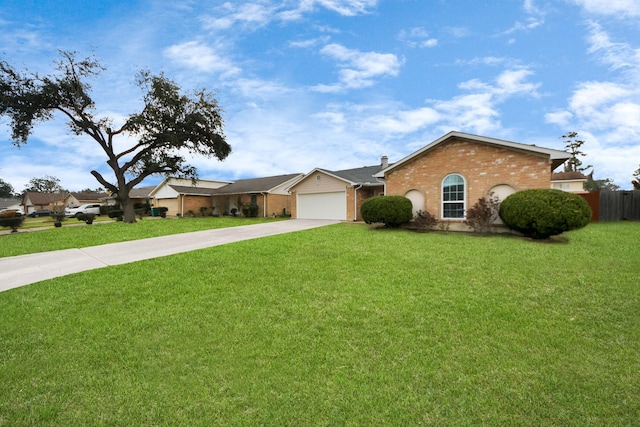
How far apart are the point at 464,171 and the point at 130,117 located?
2204 cm

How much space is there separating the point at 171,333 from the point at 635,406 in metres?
5.03

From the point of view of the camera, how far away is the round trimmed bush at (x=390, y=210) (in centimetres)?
1377

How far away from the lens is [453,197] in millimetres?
13922

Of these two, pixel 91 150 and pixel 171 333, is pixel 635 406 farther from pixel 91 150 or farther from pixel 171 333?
pixel 91 150

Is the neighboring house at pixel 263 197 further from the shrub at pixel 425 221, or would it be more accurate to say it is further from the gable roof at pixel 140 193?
the shrub at pixel 425 221

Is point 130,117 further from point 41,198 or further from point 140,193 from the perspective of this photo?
point 41,198

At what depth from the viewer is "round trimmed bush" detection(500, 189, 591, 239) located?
9.88 meters

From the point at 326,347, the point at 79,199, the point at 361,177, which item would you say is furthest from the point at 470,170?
the point at 79,199

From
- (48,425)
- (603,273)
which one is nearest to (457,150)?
(603,273)

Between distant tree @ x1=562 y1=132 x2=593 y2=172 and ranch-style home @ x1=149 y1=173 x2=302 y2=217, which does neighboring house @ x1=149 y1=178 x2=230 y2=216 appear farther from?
distant tree @ x1=562 y1=132 x2=593 y2=172

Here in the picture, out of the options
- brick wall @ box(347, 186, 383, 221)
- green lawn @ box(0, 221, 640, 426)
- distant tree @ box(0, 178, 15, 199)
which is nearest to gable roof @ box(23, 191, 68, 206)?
distant tree @ box(0, 178, 15, 199)

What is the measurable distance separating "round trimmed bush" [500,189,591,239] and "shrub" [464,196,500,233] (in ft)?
3.67

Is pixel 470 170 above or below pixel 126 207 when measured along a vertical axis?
above

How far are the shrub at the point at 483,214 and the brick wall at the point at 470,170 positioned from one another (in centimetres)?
64
